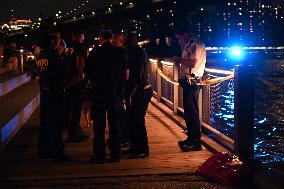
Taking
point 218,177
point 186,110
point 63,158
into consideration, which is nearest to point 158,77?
point 186,110

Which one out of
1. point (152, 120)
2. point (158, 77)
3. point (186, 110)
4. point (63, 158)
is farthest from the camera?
point (158, 77)

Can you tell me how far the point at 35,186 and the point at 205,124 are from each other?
4055 millimetres

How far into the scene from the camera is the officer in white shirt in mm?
7984

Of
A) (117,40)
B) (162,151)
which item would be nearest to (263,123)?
(162,151)

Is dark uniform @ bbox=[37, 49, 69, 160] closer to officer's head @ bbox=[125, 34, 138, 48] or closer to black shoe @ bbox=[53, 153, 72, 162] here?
black shoe @ bbox=[53, 153, 72, 162]

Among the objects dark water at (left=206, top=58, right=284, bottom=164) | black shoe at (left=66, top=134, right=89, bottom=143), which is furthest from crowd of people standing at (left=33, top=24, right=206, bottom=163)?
black shoe at (left=66, top=134, right=89, bottom=143)

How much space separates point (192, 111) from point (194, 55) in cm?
88

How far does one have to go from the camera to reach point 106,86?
7.27m

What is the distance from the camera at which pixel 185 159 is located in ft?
25.3

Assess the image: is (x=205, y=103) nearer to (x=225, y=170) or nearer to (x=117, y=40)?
(x=117, y=40)

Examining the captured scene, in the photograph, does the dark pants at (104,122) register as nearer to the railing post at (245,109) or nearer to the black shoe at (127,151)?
the black shoe at (127,151)

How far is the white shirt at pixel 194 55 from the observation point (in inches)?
312

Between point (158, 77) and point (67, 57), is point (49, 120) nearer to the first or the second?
point (67, 57)

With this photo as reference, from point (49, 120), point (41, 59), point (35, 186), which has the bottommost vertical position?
point (35, 186)
